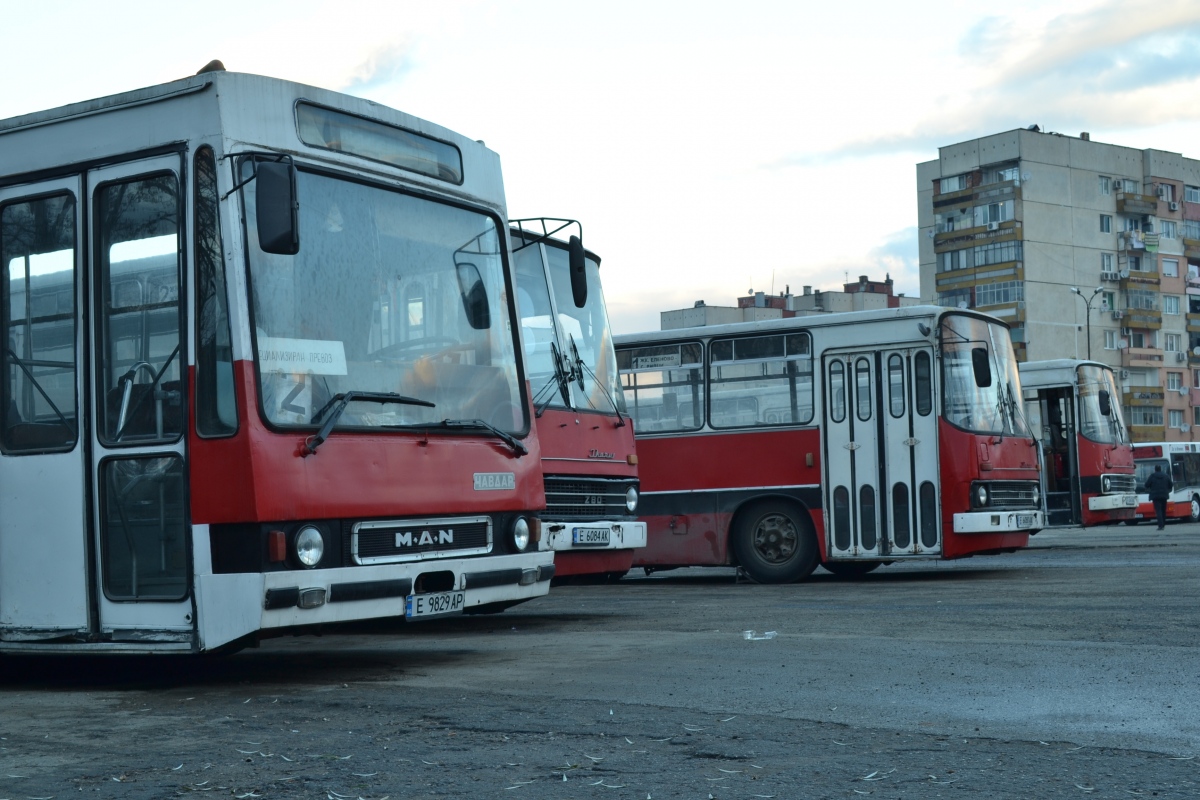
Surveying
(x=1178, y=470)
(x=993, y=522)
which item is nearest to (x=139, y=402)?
(x=993, y=522)

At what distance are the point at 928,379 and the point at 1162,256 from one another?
86158 millimetres

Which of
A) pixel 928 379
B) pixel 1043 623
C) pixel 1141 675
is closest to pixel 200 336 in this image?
pixel 1141 675

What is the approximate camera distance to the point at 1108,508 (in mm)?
29703

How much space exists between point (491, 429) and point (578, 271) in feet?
8.72

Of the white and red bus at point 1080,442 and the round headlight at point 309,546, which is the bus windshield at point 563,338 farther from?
the white and red bus at point 1080,442

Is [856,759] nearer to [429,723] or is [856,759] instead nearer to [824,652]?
[429,723]

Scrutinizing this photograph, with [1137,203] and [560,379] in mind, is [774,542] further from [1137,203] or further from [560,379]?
[1137,203]

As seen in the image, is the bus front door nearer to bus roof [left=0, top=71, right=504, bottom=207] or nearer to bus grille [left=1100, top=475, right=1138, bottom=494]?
bus roof [left=0, top=71, right=504, bottom=207]

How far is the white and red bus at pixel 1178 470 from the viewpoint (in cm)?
4888

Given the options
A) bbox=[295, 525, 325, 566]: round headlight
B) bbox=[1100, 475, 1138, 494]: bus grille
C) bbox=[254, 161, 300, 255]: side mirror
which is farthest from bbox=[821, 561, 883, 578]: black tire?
bbox=[254, 161, 300, 255]: side mirror

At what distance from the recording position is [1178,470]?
4975 cm

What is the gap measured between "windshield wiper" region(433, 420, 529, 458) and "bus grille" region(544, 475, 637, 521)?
284 centimetres

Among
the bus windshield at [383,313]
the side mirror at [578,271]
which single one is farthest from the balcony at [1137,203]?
the bus windshield at [383,313]

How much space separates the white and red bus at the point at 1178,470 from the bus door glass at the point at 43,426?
4366 cm
